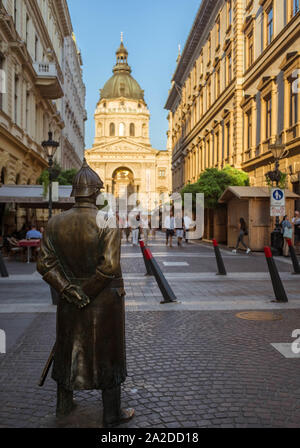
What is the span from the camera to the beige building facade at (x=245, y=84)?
807 inches

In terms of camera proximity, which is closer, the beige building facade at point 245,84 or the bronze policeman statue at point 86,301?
the bronze policeman statue at point 86,301

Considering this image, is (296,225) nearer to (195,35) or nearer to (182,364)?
(182,364)

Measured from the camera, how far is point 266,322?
259 inches

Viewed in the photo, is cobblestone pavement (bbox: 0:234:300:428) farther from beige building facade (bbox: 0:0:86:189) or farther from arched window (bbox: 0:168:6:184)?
beige building facade (bbox: 0:0:86:189)

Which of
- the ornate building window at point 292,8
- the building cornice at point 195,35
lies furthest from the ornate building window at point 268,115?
the building cornice at point 195,35

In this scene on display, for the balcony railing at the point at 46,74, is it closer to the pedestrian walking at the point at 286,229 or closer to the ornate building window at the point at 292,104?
the ornate building window at the point at 292,104

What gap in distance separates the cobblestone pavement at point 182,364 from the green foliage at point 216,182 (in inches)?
630

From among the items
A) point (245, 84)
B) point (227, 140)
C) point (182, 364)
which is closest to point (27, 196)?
point (182, 364)

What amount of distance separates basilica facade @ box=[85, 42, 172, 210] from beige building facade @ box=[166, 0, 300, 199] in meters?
55.1

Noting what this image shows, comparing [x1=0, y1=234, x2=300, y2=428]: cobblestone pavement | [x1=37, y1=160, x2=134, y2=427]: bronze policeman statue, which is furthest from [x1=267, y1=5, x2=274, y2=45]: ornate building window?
[x1=37, y1=160, x2=134, y2=427]: bronze policeman statue

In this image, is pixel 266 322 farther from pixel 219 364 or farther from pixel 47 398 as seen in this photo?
pixel 47 398

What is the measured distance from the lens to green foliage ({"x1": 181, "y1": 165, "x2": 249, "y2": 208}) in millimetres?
24859

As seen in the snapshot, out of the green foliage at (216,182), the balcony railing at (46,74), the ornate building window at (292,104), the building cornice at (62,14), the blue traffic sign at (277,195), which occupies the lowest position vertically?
the blue traffic sign at (277,195)
